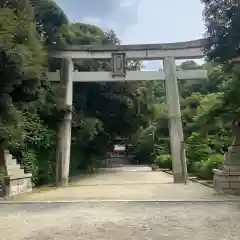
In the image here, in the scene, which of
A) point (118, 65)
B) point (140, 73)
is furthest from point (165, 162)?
point (118, 65)

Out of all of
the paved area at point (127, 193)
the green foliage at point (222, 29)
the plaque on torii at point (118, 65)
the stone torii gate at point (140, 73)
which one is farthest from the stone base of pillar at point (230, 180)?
the plaque on torii at point (118, 65)

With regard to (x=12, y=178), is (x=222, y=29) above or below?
above

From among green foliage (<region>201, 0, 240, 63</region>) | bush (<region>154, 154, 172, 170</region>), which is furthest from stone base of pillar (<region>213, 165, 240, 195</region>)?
bush (<region>154, 154, 172, 170</region>)

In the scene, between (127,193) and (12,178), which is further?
(127,193)

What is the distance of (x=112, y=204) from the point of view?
29.1ft

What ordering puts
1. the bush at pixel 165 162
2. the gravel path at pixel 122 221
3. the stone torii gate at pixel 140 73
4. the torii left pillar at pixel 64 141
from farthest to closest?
the bush at pixel 165 162 < the stone torii gate at pixel 140 73 < the torii left pillar at pixel 64 141 < the gravel path at pixel 122 221

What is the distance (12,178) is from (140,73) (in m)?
7.91

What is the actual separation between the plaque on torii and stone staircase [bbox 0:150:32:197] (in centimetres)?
635

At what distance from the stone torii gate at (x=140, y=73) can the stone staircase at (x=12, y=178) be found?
13.0 feet

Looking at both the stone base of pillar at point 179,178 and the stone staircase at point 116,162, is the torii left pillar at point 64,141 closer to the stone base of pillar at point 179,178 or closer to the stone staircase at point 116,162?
the stone base of pillar at point 179,178

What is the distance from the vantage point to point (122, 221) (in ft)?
21.7

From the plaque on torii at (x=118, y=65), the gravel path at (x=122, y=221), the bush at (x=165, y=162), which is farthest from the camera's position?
the bush at (x=165, y=162)

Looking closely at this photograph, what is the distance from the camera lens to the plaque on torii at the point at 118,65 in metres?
16.8

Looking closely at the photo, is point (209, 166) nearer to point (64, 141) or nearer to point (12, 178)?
point (64, 141)
